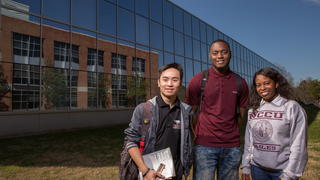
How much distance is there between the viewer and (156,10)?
19109 mm

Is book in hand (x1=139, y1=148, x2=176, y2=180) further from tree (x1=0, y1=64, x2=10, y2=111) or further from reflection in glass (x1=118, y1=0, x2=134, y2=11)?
reflection in glass (x1=118, y1=0, x2=134, y2=11)

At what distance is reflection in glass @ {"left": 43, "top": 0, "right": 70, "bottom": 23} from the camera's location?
11.6m

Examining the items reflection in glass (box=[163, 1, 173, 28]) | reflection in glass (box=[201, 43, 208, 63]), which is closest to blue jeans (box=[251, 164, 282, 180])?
reflection in glass (box=[163, 1, 173, 28])

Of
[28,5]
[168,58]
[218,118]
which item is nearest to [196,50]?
[168,58]

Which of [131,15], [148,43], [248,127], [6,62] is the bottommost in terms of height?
[248,127]

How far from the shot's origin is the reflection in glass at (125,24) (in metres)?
15.7

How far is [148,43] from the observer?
1795 centimetres

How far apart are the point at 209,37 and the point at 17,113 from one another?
21963mm

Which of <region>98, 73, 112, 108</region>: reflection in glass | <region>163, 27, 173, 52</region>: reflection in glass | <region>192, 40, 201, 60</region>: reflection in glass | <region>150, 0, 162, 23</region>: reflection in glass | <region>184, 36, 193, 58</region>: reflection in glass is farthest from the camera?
<region>192, 40, 201, 60</region>: reflection in glass

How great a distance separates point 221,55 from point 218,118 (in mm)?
583

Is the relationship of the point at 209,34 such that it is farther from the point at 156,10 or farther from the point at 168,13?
the point at 156,10

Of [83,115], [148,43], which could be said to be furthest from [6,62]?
[148,43]

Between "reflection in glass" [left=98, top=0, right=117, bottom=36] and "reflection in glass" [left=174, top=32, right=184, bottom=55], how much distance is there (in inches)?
279

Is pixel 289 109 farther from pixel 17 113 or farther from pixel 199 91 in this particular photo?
pixel 17 113
